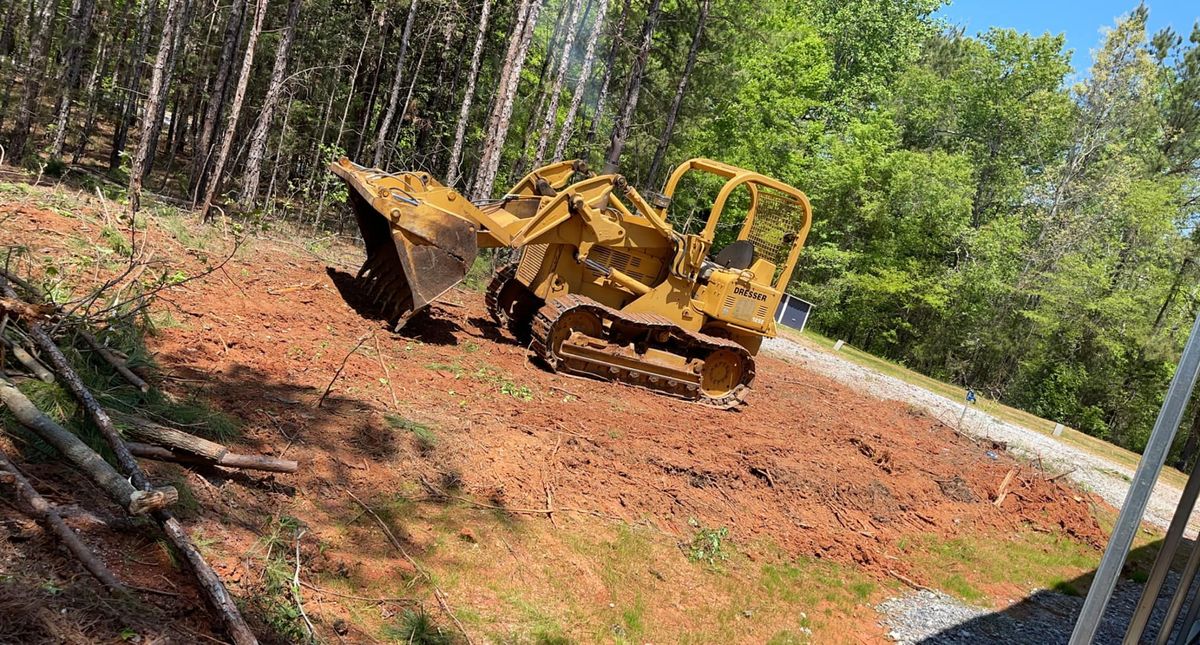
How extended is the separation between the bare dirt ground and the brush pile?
6.3 inches

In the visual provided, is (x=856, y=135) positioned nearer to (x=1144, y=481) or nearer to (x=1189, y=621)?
(x=1189, y=621)

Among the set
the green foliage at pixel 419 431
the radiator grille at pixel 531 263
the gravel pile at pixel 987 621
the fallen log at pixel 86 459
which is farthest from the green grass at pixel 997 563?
the fallen log at pixel 86 459

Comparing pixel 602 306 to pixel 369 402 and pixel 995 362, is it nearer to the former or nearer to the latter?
pixel 369 402

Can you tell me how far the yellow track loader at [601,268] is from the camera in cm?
859

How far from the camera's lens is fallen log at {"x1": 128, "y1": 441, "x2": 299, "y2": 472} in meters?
4.16

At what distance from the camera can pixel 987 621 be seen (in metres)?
6.62

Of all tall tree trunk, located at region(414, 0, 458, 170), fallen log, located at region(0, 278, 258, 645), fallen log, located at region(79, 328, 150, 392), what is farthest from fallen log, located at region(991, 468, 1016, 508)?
tall tree trunk, located at region(414, 0, 458, 170)

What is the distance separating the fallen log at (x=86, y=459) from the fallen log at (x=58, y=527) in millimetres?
199

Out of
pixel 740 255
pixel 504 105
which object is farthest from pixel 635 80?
pixel 740 255

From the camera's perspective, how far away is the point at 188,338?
6613 millimetres

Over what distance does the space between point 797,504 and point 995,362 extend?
2933 centimetres

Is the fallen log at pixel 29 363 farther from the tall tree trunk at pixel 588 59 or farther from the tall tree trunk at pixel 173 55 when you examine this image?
the tall tree trunk at pixel 173 55

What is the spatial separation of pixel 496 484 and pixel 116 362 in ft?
9.05

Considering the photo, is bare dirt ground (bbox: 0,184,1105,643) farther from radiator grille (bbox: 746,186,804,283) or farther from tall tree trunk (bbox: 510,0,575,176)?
tall tree trunk (bbox: 510,0,575,176)
